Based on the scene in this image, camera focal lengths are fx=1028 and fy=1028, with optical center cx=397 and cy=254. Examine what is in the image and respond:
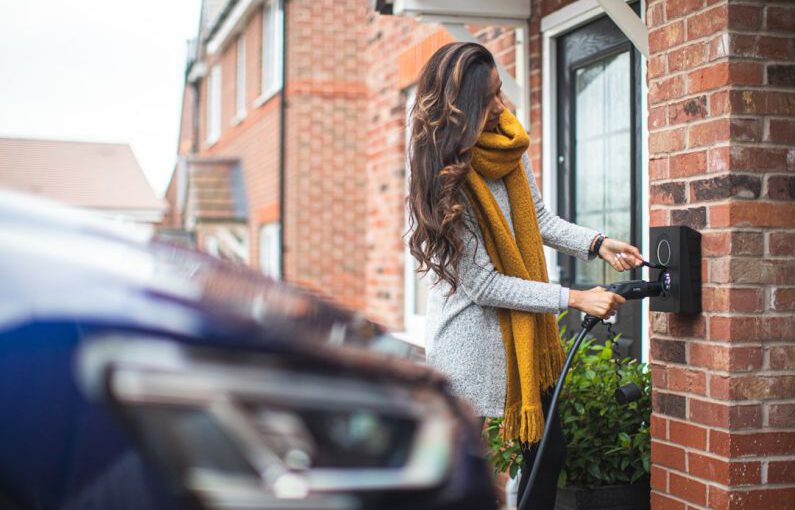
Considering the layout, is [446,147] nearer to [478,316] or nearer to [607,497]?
[478,316]

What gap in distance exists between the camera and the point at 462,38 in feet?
18.8

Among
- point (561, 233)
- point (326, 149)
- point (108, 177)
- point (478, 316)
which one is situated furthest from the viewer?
point (108, 177)

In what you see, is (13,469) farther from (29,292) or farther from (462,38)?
(462,38)

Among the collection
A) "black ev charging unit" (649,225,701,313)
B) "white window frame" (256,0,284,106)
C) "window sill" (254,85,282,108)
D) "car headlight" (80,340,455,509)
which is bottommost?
"car headlight" (80,340,455,509)

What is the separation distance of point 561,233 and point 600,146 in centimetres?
201

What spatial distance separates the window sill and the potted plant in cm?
913

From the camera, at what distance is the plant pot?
3.66 meters

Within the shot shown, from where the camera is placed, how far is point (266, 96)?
44.1 ft

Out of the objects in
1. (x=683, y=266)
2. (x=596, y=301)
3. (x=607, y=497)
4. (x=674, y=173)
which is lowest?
(x=607, y=497)

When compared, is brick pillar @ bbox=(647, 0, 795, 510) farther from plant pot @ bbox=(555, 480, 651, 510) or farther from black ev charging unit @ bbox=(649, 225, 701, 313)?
plant pot @ bbox=(555, 480, 651, 510)

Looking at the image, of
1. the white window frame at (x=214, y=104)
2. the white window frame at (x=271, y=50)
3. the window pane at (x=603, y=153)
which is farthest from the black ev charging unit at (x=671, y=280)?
the white window frame at (x=214, y=104)

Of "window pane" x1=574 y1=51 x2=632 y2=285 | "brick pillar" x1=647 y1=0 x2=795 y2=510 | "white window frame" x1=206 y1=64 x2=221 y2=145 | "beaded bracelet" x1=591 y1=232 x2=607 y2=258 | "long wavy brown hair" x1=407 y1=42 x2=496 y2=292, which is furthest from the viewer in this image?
"white window frame" x1=206 y1=64 x2=221 y2=145

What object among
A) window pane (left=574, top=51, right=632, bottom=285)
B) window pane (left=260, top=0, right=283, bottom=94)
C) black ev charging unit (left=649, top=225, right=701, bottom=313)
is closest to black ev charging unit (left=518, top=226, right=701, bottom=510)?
black ev charging unit (left=649, top=225, right=701, bottom=313)

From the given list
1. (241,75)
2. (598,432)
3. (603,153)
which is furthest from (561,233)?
(241,75)
